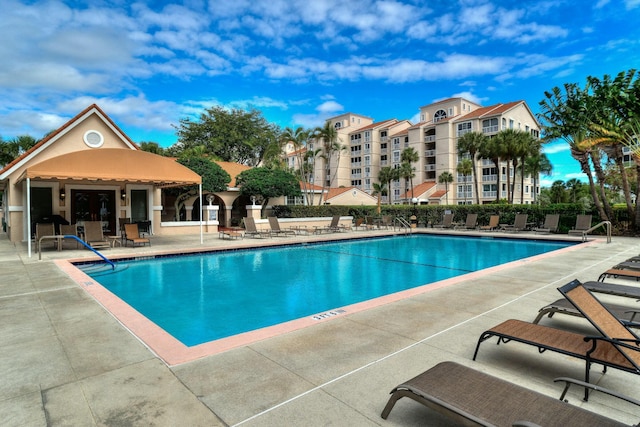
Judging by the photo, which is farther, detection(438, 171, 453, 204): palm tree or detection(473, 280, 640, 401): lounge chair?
detection(438, 171, 453, 204): palm tree

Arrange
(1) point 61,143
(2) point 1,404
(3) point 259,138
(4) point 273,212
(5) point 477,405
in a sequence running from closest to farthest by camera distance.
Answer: (5) point 477,405
(2) point 1,404
(1) point 61,143
(4) point 273,212
(3) point 259,138

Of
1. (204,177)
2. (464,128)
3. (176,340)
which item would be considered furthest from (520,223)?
(464,128)

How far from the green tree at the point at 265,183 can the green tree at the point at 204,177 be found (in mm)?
1719

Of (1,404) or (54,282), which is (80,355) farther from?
(54,282)

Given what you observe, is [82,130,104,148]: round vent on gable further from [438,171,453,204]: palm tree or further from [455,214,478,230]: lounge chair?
[438,171,453,204]: palm tree

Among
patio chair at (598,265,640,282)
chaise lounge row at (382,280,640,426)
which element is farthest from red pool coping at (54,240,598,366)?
patio chair at (598,265,640,282)

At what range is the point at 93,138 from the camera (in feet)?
62.6

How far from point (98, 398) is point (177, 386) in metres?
0.63

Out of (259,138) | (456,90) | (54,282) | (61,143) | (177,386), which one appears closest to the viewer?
(177,386)

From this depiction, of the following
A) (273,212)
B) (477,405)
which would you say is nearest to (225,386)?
(477,405)

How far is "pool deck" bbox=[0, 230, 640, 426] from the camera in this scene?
2879 mm

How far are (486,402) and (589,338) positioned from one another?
147 centimetres

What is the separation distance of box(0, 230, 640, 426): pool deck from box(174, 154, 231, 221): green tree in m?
18.2

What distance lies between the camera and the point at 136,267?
11820 mm
